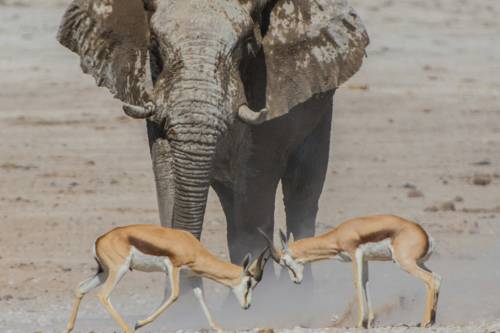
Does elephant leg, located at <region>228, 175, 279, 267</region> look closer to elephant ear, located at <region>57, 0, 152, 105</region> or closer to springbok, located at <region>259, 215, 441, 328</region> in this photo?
elephant ear, located at <region>57, 0, 152, 105</region>

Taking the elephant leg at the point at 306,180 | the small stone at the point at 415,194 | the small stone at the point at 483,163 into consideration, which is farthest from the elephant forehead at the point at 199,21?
the small stone at the point at 483,163

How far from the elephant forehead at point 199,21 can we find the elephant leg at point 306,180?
225 cm

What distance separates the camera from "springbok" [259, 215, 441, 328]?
896 cm

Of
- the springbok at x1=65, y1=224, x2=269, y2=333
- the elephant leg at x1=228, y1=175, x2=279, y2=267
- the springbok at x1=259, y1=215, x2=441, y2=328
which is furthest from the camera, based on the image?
the elephant leg at x1=228, y1=175, x2=279, y2=267

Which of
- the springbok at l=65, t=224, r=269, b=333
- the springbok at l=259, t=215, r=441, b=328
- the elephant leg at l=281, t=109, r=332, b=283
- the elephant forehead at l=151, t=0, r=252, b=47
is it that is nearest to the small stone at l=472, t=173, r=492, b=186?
the elephant leg at l=281, t=109, r=332, b=283

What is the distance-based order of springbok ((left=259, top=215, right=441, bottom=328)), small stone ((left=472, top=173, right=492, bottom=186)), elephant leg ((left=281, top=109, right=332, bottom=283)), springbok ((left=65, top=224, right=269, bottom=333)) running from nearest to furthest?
springbok ((left=65, top=224, right=269, bottom=333)) → springbok ((left=259, top=215, right=441, bottom=328)) → elephant leg ((left=281, top=109, right=332, bottom=283)) → small stone ((left=472, top=173, right=492, bottom=186))

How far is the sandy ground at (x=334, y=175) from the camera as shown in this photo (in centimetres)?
1204

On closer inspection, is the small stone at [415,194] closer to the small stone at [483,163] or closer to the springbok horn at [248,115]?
the small stone at [483,163]

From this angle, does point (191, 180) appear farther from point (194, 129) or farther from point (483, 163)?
point (483, 163)

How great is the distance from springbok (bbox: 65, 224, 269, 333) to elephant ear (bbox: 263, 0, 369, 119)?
2447 mm

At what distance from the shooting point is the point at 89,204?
1694cm

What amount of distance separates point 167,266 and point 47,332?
5.65 ft

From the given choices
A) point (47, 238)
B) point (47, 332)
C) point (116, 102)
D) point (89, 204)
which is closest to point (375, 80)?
point (116, 102)

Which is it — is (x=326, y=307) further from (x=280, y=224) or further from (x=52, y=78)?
(x=52, y=78)
